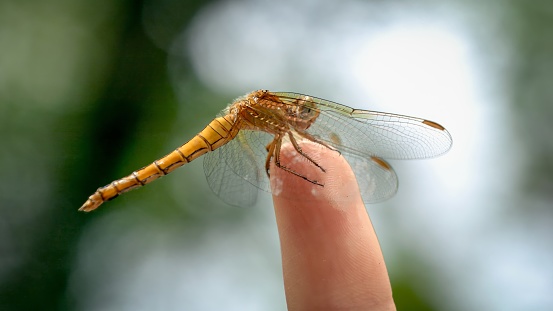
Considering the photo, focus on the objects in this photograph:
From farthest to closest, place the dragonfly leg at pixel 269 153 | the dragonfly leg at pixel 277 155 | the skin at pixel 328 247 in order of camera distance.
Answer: the dragonfly leg at pixel 269 153
the dragonfly leg at pixel 277 155
the skin at pixel 328 247

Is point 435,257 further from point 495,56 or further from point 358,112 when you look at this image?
point 495,56

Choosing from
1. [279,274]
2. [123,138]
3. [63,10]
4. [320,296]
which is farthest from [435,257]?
[63,10]

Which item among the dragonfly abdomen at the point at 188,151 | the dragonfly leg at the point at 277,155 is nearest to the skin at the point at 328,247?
the dragonfly leg at the point at 277,155

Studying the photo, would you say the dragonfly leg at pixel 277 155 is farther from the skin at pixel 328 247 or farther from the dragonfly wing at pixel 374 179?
the dragonfly wing at pixel 374 179

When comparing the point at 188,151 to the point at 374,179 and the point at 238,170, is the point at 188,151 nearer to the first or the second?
the point at 238,170

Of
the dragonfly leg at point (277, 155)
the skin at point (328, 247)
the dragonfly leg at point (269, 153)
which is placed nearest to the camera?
the skin at point (328, 247)

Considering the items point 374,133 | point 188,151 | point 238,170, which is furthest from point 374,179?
point 188,151
